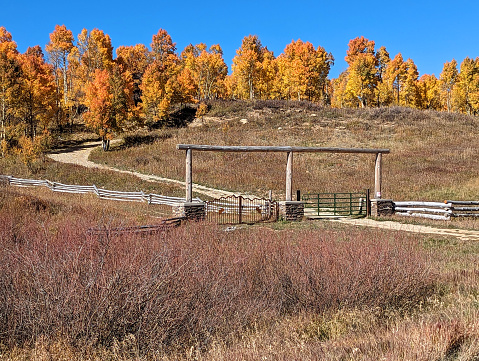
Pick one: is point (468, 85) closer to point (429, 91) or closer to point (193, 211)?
point (429, 91)

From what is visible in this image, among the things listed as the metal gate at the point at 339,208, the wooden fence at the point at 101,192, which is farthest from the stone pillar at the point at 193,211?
the wooden fence at the point at 101,192

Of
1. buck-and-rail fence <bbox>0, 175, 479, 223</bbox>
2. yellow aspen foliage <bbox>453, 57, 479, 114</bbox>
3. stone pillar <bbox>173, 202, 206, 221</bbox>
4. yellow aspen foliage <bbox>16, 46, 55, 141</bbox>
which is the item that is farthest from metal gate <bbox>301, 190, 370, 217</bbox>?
yellow aspen foliage <bbox>453, 57, 479, 114</bbox>

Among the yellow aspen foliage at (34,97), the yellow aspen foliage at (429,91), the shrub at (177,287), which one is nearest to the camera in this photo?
the shrub at (177,287)

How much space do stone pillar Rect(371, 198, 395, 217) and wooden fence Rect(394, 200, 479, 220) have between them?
2.53 ft

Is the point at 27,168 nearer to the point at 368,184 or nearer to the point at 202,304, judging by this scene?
the point at 368,184

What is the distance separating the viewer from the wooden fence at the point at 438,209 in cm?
1908

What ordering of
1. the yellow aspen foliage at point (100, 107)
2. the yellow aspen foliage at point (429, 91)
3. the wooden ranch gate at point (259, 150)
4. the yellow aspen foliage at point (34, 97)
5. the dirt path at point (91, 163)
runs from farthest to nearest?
the yellow aspen foliage at point (429, 91), the yellow aspen foliage at point (100, 107), the yellow aspen foliage at point (34, 97), the dirt path at point (91, 163), the wooden ranch gate at point (259, 150)

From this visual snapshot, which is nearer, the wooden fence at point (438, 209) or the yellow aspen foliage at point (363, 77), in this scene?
the wooden fence at point (438, 209)

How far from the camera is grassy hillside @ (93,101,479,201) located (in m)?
30.9

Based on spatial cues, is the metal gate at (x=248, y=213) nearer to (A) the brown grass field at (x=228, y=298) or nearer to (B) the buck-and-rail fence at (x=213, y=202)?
(B) the buck-and-rail fence at (x=213, y=202)

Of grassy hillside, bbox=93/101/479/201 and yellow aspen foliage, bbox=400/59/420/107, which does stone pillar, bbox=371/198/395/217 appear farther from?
yellow aspen foliage, bbox=400/59/420/107

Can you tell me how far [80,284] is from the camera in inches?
223

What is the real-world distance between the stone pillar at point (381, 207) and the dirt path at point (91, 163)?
33.3 feet

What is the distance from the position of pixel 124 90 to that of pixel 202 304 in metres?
41.0
